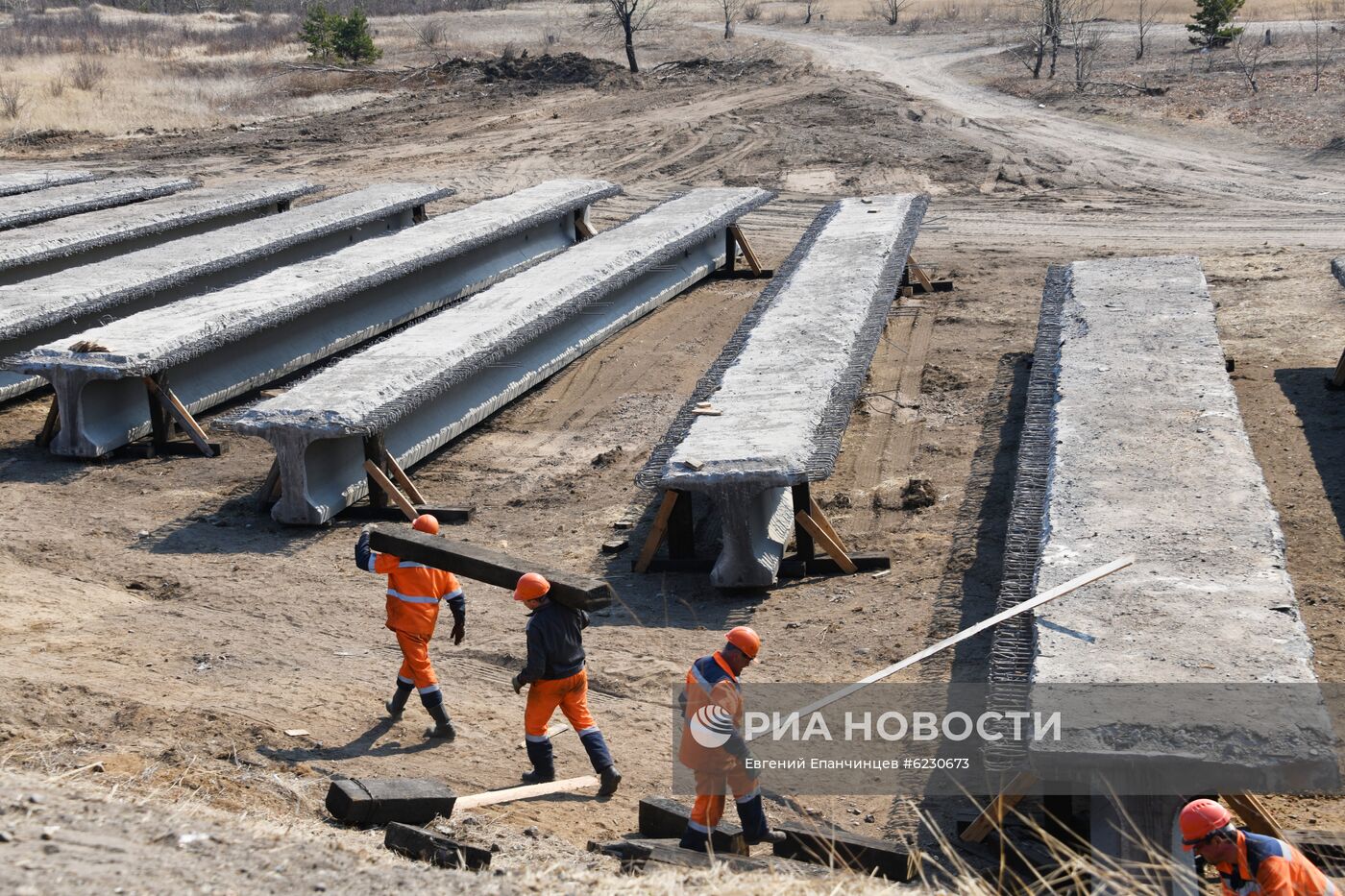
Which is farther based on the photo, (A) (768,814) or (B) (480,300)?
(B) (480,300)

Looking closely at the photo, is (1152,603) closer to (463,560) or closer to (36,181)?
(463,560)

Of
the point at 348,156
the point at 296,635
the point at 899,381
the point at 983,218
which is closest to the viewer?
the point at 296,635

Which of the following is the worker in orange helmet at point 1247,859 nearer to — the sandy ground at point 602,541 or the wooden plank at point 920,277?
the sandy ground at point 602,541

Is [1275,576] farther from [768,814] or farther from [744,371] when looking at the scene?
[744,371]

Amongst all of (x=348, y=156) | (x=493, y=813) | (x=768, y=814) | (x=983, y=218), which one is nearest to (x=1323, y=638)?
(x=768, y=814)

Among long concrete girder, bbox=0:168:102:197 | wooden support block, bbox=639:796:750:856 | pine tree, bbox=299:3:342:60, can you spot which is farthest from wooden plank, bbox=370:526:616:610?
pine tree, bbox=299:3:342:60

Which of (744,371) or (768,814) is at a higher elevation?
(744,371)

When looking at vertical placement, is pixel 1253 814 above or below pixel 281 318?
below

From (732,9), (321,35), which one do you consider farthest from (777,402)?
(732,9)

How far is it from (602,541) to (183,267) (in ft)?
24.0

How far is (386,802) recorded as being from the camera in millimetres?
5793

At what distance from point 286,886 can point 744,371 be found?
7010 mm

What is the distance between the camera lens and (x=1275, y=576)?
22.7 feet

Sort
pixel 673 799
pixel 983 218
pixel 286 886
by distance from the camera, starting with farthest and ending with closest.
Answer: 1. pixel 983 218
2. pixel 673 799
3. pixel 286 886
